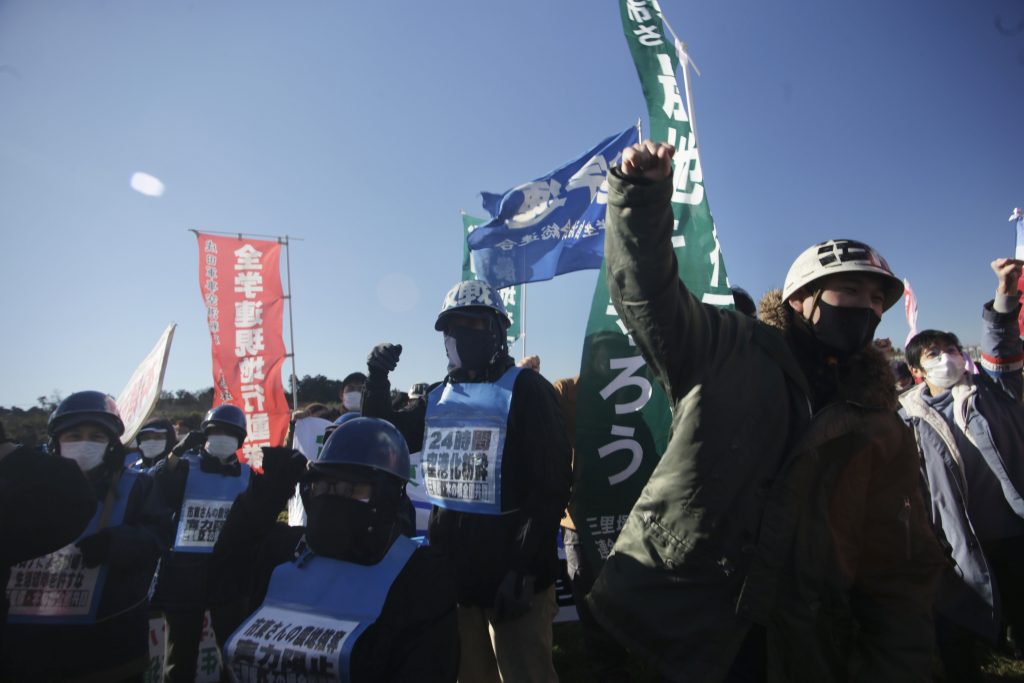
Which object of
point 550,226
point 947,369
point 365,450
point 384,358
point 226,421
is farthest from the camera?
point 550,226

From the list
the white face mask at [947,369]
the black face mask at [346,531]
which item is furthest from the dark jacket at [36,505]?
the white face mask at [947,369]

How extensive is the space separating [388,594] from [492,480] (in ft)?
3.53

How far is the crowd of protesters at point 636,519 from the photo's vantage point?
1692 mm

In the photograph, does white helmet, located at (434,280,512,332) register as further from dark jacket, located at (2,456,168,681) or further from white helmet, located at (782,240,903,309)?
dark jacket, located at (2,456,168,681)

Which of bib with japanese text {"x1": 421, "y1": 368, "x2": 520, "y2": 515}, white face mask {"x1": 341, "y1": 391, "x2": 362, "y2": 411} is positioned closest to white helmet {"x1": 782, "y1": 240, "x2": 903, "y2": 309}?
bib with japanese text {"x1": 421, "y1": 368, "x2": 520, "y2": 515}

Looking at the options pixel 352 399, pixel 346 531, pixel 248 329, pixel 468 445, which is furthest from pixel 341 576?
pixel 248 329

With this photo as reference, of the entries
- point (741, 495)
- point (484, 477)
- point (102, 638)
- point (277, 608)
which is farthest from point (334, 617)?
point (102, 638)

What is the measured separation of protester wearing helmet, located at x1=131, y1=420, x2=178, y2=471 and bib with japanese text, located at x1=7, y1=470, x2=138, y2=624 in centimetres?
367

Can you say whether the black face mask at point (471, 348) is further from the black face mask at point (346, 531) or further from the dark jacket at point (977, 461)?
the dark jacket at point (977, 461)

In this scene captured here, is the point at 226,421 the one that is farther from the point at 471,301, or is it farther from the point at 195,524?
the point at 471,301

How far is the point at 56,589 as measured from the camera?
3166 mm

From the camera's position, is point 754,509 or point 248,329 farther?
point 248,329

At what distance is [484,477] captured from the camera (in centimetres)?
315

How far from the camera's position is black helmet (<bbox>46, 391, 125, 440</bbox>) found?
3582 mm
